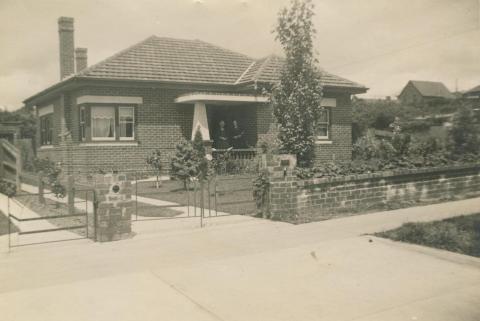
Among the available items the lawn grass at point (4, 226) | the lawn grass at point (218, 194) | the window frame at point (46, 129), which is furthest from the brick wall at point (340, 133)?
the lawn grass at point (4, 226)

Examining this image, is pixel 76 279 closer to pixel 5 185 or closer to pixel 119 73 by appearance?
pixel 5 185

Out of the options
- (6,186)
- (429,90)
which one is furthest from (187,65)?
(429,90)

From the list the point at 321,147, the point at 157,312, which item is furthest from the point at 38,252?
the point at 321,147

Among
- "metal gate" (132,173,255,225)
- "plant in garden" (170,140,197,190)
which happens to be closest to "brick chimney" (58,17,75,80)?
"metal gate" (132,173,255,225)

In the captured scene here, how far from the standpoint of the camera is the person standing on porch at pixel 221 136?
62.7 ft

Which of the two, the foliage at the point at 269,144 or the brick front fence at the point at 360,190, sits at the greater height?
the foliage at the point at 269,144

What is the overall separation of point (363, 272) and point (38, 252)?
4773mm

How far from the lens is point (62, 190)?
1147cm

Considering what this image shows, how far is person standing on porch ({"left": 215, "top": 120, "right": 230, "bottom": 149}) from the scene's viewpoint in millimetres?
19125

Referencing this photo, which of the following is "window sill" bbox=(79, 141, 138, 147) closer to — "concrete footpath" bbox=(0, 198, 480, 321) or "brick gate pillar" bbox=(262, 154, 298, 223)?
"brick gate pillar" bbox=(262, 154, 298, 223)

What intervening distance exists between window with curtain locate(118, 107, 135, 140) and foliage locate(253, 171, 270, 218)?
375 inches

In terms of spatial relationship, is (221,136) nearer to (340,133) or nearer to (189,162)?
(340,133)

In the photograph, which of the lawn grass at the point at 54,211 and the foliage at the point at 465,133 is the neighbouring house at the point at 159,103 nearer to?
the lawn grass at the point at 54,211

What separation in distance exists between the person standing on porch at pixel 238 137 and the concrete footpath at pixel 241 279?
1151 cm
